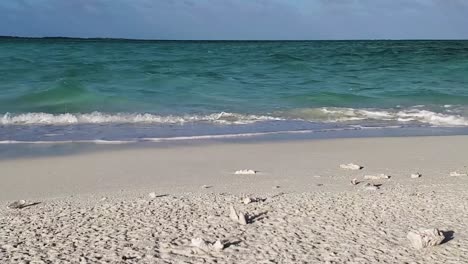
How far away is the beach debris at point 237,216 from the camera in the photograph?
358 cm

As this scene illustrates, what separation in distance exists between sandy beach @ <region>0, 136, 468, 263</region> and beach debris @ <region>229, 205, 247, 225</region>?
0.04 m

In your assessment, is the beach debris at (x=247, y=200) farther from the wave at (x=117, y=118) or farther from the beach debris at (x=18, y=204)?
the wave at (x=117, y=118)

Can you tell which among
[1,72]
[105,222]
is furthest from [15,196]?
Answer: [1,72]

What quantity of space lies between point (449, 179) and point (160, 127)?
5.78 meters

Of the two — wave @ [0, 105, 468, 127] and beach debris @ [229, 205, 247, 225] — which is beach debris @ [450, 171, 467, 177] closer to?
beach debris @ [229, 205, 247, 225]

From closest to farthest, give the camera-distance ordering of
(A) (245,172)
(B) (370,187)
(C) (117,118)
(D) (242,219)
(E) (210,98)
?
1. (D) (242,219)
2. (B) (370,187)
3. (A) (245,172)
4. (C) (117,118)
5. (E) (210,98)

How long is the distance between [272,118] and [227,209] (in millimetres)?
7492

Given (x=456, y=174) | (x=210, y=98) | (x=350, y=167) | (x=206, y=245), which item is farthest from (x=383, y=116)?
(x=206, y=245)

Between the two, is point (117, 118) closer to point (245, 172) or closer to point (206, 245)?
point (245, 172)

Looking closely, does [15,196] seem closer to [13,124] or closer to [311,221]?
[311,221]

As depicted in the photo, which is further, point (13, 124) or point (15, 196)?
point (13, 124)

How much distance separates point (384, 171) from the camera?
19.2ft

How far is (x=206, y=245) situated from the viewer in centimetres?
315

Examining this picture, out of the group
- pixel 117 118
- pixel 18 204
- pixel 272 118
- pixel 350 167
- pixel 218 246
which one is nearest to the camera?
pixel 218 246
